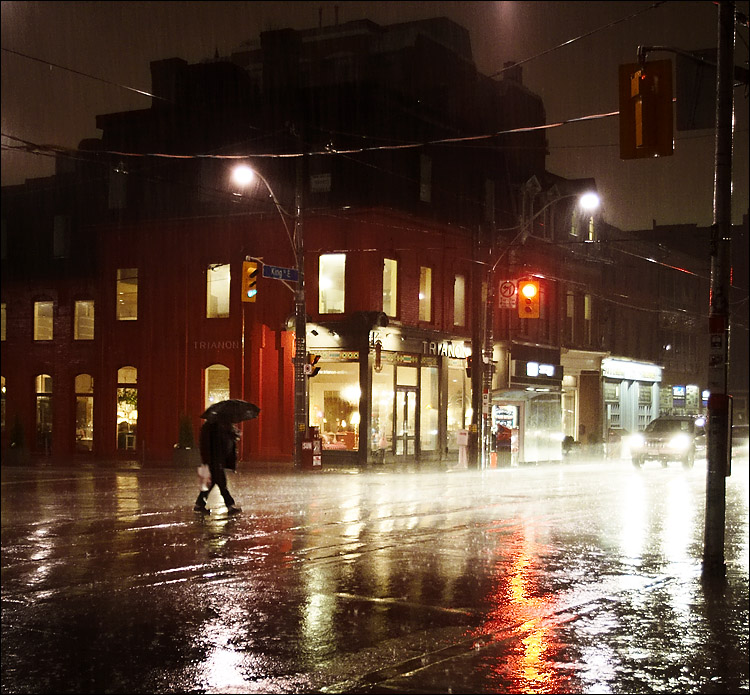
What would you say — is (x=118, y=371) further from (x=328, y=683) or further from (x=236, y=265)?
(x=328, y=683)

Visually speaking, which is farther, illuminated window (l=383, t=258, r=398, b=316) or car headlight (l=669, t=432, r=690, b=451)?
illuminated window (l=383, t=258, r=398, b=316)

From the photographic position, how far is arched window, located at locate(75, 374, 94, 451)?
4175 centimetres

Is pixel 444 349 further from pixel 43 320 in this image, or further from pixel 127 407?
pixel 43 320

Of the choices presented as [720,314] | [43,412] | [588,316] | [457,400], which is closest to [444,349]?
[457,400]

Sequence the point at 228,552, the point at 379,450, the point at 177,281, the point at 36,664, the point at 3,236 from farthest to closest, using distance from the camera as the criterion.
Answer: the point at 3,236, the point at 177,281, the point at 379,450, the point at 228,552, the point at 36,664

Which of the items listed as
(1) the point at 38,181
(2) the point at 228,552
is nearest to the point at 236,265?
(1) the point at 38,181

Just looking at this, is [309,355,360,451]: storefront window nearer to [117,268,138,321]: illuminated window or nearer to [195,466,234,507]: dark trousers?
[117,268,138,321]: illuminated window

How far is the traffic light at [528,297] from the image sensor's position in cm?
3212

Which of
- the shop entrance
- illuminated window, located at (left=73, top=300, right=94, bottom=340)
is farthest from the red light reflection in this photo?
illuminated window, located at (left=73, top=300, right=94, bottom=340)

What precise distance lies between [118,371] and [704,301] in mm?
33239

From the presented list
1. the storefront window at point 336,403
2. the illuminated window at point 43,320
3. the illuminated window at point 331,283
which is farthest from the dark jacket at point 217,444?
the illuminated window at point 43,320

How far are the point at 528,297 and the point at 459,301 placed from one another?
9.51 meters

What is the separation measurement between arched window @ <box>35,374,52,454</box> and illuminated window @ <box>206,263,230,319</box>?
8404 millimetres

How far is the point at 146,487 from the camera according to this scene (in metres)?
26.3
